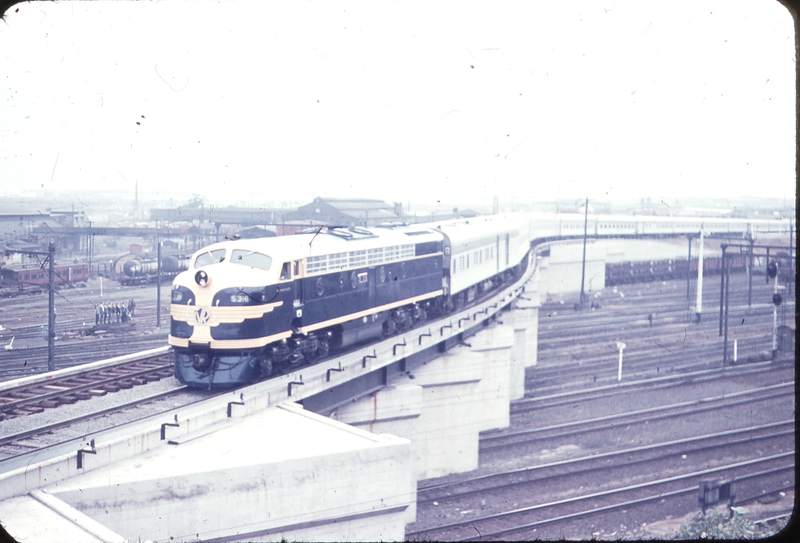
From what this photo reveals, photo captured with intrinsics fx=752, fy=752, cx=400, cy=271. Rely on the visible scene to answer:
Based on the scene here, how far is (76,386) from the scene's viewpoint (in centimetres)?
1514

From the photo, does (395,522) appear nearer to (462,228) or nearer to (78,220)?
(462,228)

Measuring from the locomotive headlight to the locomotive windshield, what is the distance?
91 centimetres

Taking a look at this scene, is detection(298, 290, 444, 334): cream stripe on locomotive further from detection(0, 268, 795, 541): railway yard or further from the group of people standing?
the group of people standing

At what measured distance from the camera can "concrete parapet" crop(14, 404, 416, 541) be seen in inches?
409

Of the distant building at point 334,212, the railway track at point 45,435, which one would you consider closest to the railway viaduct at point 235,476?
the railway track at point 45,435

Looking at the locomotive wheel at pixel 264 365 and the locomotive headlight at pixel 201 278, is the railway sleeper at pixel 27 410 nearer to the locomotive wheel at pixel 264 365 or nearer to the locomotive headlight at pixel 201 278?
the locomotive headlight at pixel 201 278

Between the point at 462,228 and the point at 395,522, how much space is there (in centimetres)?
1767

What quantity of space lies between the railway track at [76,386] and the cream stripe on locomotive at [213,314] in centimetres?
206

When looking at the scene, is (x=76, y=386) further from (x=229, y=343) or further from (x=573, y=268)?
(x=573, y=268)

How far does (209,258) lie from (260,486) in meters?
5.81

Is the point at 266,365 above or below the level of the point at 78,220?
below

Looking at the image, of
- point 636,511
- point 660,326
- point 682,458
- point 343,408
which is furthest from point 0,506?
point 660,326

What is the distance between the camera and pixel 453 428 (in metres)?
23.6

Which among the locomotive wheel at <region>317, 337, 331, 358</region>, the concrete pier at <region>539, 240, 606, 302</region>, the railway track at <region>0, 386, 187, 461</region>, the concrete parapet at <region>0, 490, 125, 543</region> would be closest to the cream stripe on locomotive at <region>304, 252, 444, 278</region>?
the locomotive wheel at <region>317, 337, 331, 358</region>
